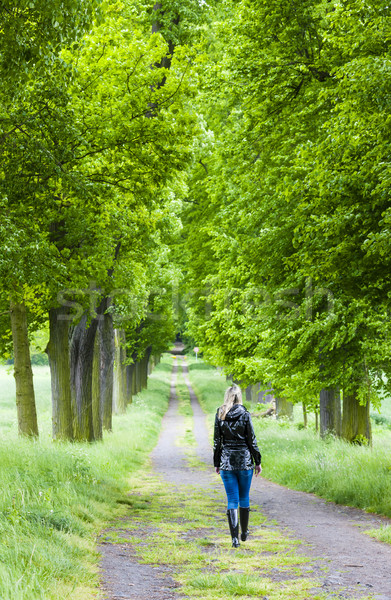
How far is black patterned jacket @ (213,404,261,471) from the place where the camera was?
301 inches

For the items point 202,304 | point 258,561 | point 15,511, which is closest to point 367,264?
point 258,561

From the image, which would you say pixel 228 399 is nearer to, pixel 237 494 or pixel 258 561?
pixel 237 494

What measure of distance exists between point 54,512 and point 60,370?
21.6 ft

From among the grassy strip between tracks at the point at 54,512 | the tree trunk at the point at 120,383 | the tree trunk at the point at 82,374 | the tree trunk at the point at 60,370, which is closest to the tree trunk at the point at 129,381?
the tree trunk at the point at 120,383

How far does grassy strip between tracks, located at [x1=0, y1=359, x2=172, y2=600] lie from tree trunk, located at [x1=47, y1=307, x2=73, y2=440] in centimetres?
101

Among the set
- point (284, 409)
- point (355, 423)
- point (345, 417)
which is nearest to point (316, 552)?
point (355, 423)

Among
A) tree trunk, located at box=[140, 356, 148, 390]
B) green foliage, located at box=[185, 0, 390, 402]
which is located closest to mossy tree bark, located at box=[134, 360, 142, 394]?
tree trunk, located at box=[140, 356, 148, 390]

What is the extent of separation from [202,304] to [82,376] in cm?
1132

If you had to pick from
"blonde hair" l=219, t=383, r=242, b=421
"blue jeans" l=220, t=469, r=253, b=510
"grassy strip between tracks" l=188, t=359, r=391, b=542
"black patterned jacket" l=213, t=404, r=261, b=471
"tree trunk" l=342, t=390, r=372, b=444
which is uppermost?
"blonde hair" l=219, t=383, r=242, b=421

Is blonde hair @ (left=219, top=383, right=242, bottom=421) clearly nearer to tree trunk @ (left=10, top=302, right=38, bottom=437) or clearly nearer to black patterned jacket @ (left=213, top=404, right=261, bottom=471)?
black patterned jacket @ (left=213, top=404, right=261, bottom=471)

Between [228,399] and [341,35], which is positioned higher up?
[341,35]

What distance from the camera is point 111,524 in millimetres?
8719

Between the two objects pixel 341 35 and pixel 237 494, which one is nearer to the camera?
pixel 237 494

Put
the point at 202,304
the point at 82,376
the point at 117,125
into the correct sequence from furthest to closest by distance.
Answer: the point at 202,304 → the point at 82,376 → the point at 117,125
